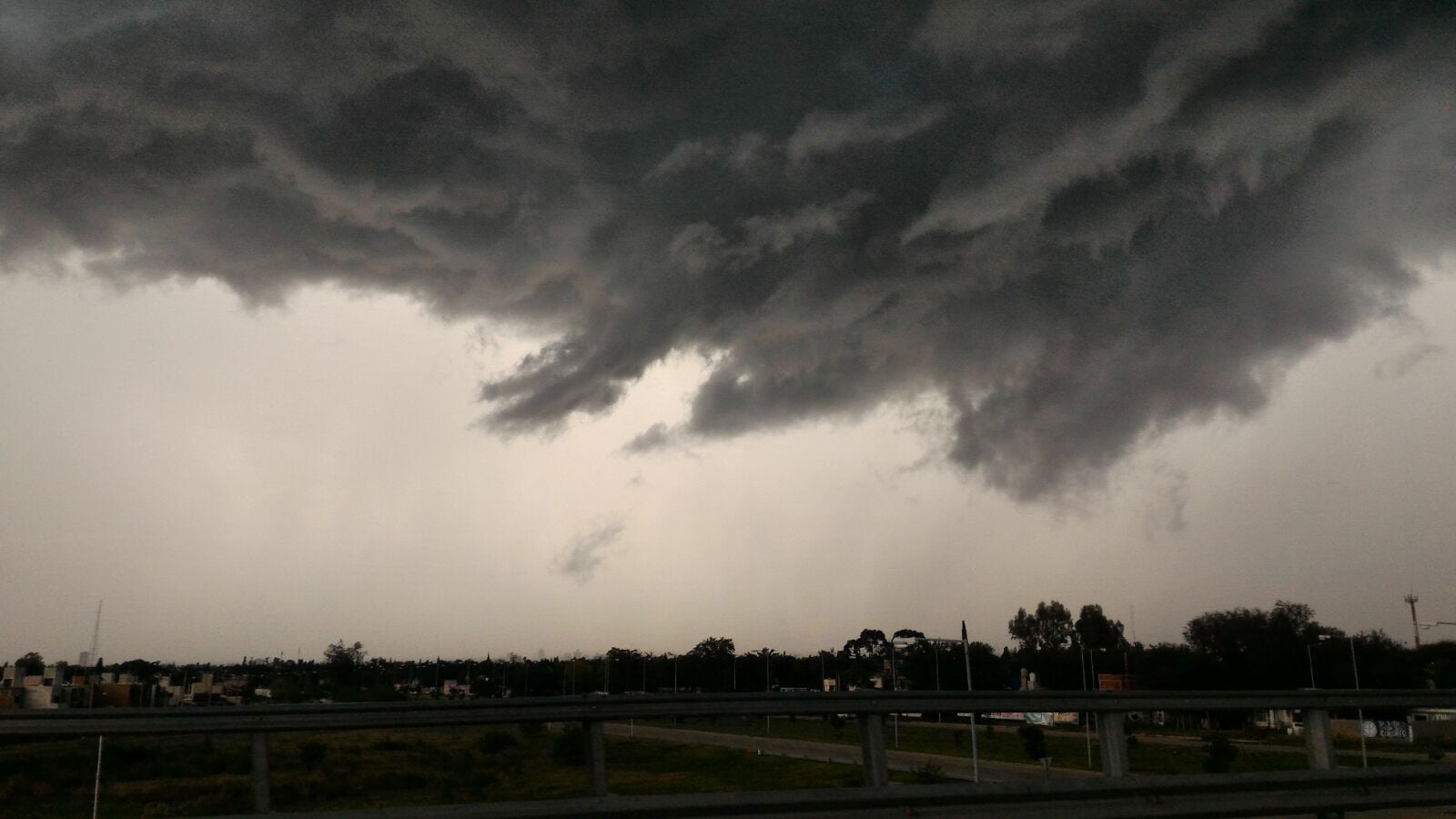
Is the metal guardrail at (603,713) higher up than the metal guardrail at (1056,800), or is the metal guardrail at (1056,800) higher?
the metal guardrail at (603,713)

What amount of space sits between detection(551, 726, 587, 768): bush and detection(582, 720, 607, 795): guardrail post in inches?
39.9

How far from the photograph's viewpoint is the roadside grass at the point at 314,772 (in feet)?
19.9

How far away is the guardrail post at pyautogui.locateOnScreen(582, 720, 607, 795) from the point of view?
597cm

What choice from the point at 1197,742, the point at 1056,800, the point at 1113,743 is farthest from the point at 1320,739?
the point at 1197,742

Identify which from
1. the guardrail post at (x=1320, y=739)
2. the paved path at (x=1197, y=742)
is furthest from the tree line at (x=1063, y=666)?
the guardrail post at (x=1320, y=739)

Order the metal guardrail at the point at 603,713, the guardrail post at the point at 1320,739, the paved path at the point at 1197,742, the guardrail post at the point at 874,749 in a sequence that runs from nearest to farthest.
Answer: the metal guardrail at the point at 603,713 → the guardrail post at the point at 874,749 → the guardrail post at the point at 1320,739 → the paved path at the point at 1197,742

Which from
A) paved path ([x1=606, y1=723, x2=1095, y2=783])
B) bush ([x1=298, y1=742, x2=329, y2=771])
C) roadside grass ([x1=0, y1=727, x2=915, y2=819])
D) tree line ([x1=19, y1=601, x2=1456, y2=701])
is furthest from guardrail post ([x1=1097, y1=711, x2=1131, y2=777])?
tree line ([x1=19, y1=601, x2=1456, y2=701])

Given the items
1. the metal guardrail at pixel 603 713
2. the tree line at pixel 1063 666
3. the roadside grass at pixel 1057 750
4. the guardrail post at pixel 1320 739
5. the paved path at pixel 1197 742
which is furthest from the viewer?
the tree line at pixel 1063 666

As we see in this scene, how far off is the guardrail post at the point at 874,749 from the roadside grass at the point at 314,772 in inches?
60.8

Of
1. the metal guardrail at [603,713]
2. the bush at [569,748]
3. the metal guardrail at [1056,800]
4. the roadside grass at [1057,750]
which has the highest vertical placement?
the metal guardrail at [603,713]

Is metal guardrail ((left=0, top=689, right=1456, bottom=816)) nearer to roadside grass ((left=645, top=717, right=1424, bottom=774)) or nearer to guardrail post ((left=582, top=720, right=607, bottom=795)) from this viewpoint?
guardrail post ((left=582, top=720, right=607, bottom=795))

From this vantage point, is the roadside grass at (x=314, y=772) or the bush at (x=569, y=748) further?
the bush at (x=569, y=748)

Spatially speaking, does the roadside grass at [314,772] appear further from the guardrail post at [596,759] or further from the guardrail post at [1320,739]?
the guardrail post at [1320,739]

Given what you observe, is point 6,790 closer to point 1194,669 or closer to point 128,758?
point 128,758
